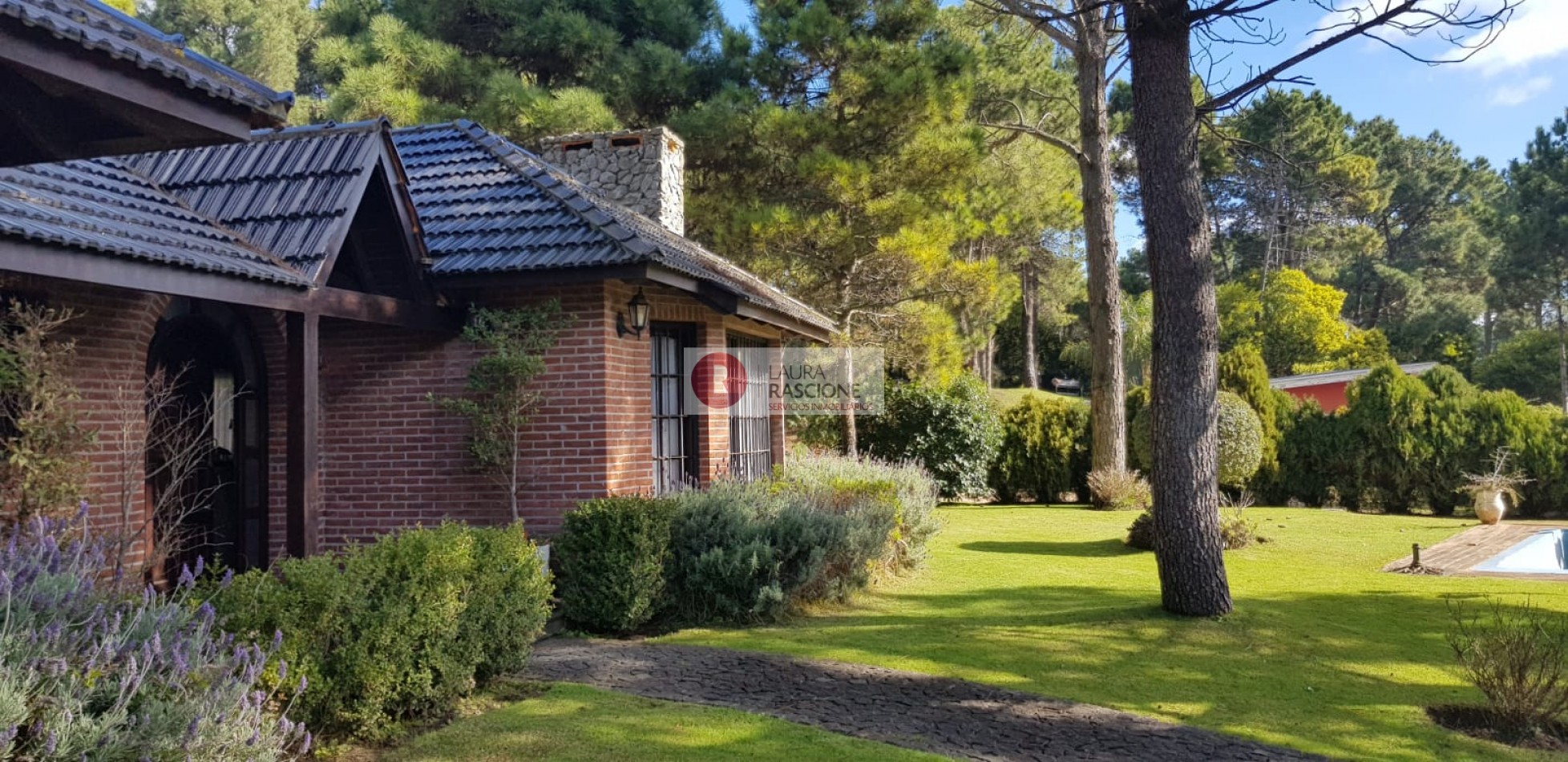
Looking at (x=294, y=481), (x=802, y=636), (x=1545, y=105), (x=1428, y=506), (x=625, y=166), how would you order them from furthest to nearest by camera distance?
1. (x=1545, y=105)
2. (x=1428, y=506)
3. (x=625, y=166)
4. (x=802, y=636)
5. (x=294, y=481)

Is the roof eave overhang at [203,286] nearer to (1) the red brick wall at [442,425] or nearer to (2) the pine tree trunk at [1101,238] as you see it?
(1) the red brick wall at [442,425]

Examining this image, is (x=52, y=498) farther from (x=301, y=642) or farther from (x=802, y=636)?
(x=802, y=636)

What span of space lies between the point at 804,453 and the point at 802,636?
758 cm

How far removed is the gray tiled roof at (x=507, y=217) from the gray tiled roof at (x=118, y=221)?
6.27 feet

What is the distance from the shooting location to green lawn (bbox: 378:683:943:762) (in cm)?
474

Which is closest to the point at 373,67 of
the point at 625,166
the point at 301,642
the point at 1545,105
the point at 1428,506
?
the point at 625,166

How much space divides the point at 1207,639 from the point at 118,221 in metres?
8.11

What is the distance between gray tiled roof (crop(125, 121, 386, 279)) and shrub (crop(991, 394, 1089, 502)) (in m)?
15.5

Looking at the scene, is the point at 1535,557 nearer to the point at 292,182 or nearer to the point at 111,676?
the point at 292,182

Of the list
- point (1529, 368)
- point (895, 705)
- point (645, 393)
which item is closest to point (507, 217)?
point (645, 393)

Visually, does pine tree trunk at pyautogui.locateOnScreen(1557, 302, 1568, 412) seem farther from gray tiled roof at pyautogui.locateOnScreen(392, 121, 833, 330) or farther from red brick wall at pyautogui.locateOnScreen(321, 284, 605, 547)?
Answer: red brick wall at pyautogui.locateOnScreen(321, 284, 605, 547)

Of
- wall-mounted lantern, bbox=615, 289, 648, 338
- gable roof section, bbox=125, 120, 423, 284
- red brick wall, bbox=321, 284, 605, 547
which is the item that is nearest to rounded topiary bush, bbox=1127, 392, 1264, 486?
wall-mounted lantern, bbox=615, 289, 648, 338

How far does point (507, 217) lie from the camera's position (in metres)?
9.20

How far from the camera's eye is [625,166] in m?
12.8
